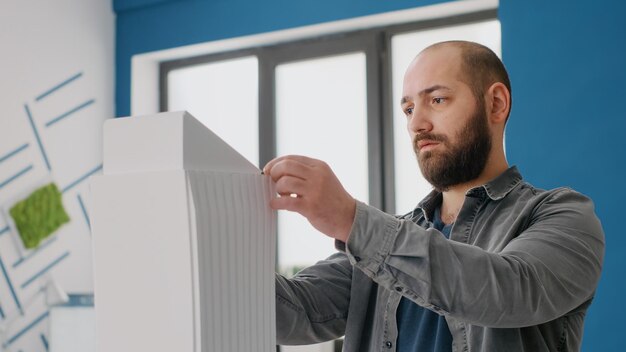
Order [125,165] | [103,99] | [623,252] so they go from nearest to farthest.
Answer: [125,165]
[623,252]
[103,99]

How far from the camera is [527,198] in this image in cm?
110

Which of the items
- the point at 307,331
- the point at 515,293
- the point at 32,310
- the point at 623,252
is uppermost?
the point at 515,293

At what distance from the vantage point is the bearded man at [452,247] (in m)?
0.76

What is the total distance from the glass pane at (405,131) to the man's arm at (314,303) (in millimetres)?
1977

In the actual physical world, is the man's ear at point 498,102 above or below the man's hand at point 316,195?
above

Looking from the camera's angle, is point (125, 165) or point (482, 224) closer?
point (125, 165)

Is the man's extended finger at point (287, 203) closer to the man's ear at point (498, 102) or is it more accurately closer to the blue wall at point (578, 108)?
the man's ear at point (498, 102)

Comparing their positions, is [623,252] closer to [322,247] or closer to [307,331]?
[322,247]

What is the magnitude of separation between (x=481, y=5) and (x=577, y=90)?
61 cm

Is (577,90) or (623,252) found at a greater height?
(577,90)

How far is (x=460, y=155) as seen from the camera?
3.73 ft

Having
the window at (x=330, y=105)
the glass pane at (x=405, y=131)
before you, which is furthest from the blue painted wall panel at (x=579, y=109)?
the glass pane at (x=405, y=131)

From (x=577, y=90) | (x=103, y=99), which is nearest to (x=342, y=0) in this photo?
A: (x=577, y=90)

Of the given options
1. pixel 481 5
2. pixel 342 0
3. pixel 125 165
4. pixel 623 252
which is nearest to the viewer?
pixel 125 165
